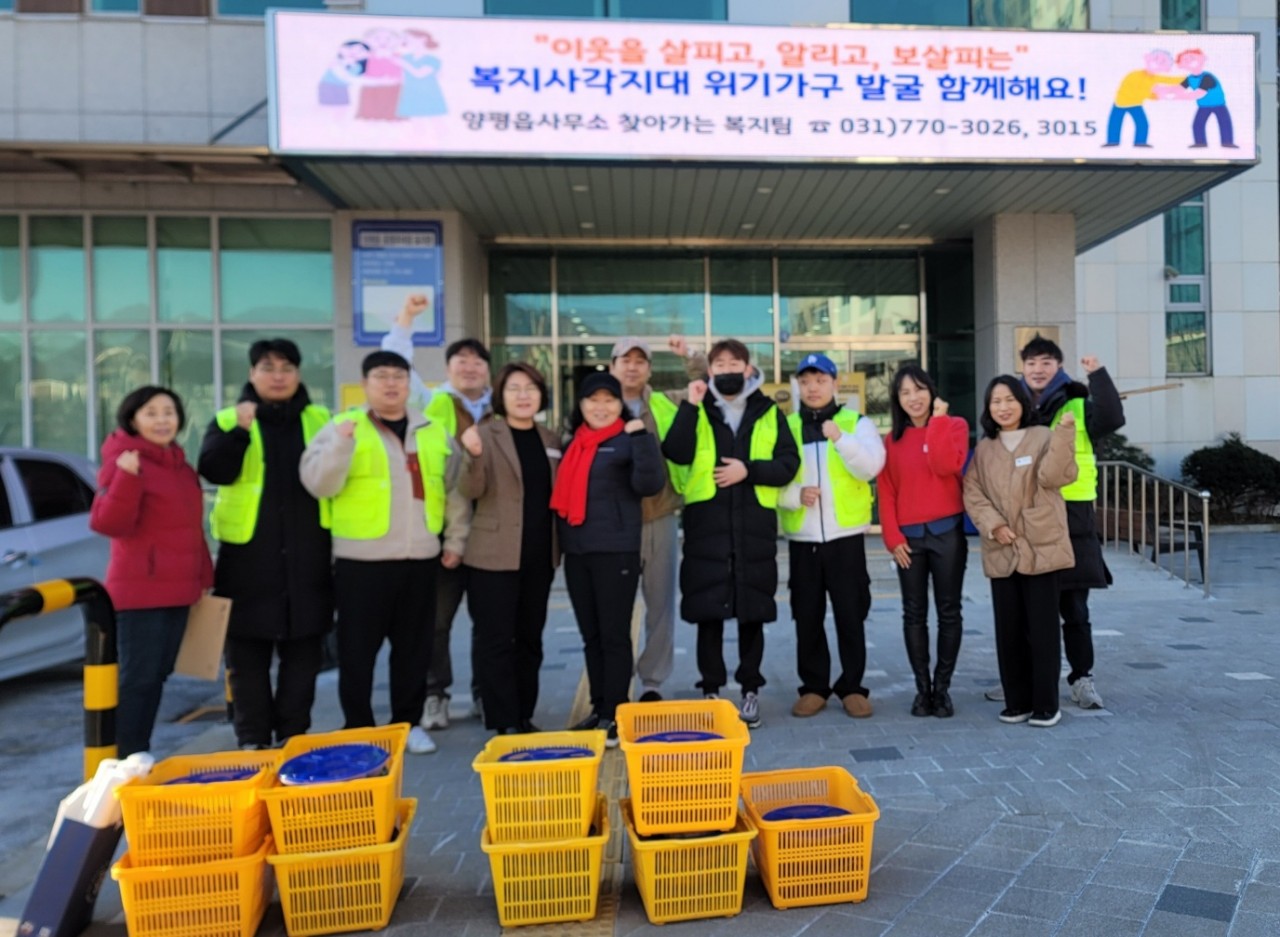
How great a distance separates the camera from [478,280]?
10438 millimetres

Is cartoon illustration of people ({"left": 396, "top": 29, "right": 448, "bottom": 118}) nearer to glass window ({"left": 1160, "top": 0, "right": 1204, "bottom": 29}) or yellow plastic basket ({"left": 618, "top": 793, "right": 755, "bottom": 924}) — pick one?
yellow plastic basket ({"left": 618, "top": 793, "right": 755, "bottom": 924})

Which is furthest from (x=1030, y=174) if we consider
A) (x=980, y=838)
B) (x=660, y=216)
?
(x=980, y=838)

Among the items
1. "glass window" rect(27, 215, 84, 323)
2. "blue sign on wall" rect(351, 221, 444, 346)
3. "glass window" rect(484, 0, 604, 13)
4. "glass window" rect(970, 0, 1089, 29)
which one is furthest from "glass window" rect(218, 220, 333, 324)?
"glass window" rect(970, 0, 1089, 29)

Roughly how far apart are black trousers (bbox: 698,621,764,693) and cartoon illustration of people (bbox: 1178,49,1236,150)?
22.9 ft

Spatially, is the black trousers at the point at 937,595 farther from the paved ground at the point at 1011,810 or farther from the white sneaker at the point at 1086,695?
the white sneaker at the point at 1086,695

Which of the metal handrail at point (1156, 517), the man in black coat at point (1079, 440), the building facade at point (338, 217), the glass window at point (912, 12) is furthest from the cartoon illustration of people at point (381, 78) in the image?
the metal handrail at point (1156, 517)

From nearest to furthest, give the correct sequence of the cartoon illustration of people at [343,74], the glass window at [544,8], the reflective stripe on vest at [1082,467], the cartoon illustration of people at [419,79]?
the reflective stripe on vest at [1082,467] → the cartoon illustration of people at [343,74] → the cartoon illustration of people at [419,79] → the glass window at [544,8]

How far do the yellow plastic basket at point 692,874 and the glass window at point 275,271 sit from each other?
27.3 ft

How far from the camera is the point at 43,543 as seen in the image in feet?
17.3

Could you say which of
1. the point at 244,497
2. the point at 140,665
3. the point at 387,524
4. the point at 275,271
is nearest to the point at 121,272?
the point at 275,271

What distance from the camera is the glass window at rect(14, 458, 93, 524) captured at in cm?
540

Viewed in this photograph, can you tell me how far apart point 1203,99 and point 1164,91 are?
0.40 metres

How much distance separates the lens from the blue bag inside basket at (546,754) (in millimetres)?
2631

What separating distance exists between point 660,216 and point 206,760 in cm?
815
